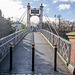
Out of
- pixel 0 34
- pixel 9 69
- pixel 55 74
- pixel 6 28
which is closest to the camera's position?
pixel 55 74

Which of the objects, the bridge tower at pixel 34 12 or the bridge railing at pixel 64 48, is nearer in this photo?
the bridge railing at pixel 64 48

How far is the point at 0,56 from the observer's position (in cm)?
397

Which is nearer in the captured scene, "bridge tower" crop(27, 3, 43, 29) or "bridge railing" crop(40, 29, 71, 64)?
"bridge railing" crop(40, 29, 71, 64)

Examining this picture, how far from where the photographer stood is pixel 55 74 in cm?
314

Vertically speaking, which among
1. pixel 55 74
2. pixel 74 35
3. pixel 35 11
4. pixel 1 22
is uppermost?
pixel 35 11

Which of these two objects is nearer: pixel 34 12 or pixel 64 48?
pixel 64 48

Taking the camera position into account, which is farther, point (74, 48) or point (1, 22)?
point (1, 22)

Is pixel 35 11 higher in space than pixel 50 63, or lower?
higher

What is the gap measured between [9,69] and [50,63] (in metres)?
A: 1.37

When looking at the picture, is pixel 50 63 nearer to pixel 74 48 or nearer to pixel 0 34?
pixel 74 48

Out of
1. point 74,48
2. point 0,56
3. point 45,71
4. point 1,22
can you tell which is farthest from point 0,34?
point 45,71

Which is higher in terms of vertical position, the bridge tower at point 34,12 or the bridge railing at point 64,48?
the bridge tower at point 34,12

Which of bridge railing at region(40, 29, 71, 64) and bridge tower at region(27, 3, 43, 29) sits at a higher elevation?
bridge tower at region(27, 3, 43, 29)

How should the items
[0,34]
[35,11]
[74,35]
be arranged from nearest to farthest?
1. [74,35]
2. [0,34]
3. [35,11]
